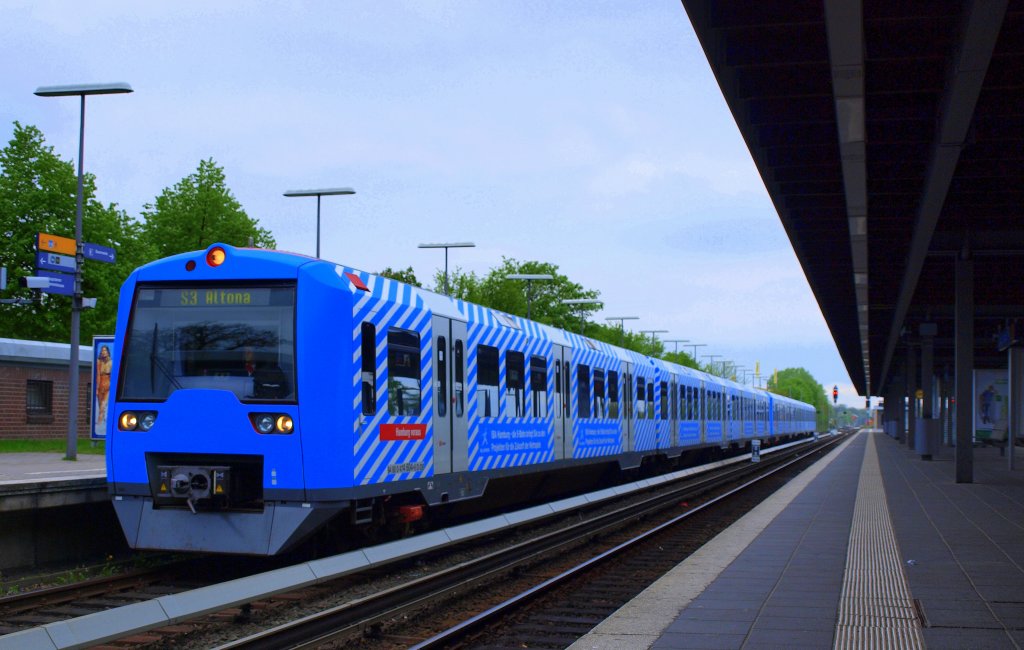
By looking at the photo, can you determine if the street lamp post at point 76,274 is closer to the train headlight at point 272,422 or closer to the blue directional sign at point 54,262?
the blue directional sign at point 54,262

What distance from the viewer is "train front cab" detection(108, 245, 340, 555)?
10.5m

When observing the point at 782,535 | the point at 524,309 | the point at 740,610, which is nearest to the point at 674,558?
the point at 782,535

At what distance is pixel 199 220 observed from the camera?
37250mm

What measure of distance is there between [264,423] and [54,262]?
1045 cm

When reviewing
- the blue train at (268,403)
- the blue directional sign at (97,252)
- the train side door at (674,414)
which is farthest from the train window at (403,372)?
the train side door at (674,414)

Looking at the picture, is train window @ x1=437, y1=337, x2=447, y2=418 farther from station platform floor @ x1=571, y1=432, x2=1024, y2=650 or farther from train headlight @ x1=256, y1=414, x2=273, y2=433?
station platform floor @ x1=571, y1=432, x2=1024, y2=650

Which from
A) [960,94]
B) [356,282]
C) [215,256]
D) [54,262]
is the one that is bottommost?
[356,282]

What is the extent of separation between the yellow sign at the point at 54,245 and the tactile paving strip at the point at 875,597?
1332 cm

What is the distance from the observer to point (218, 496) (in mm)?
10492

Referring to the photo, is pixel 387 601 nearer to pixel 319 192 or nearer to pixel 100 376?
pixel 100 376

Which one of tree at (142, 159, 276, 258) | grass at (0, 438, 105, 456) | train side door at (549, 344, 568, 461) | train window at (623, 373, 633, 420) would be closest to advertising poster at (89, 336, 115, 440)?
train side door at (549, 344, 568, 461)

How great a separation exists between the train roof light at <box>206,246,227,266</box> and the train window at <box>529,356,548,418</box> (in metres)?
6.75

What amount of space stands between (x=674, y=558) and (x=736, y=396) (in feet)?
101

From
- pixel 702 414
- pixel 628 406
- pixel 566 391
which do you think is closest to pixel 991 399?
pixel 702 414
